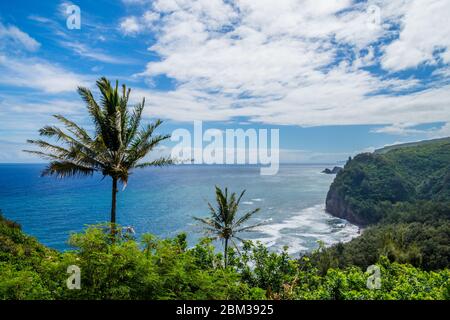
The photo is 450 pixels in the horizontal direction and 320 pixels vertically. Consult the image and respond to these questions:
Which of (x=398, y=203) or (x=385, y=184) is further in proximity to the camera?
(x=385, y=184)

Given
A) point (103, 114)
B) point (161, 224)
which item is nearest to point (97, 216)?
point (161, 224)

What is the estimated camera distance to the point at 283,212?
94000mm

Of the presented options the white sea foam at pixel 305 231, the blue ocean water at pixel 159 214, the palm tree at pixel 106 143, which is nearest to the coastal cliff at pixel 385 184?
the white sea foam at pixel 305 231

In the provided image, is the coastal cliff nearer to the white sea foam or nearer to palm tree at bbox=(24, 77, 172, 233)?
the white sea foam

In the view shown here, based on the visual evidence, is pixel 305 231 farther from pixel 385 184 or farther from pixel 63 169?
pixel 63 169

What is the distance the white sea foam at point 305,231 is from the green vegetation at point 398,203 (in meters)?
5.73

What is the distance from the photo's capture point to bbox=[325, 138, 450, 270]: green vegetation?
4328 centimetres

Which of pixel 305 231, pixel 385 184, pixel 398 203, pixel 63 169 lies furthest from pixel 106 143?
pixel 385 184

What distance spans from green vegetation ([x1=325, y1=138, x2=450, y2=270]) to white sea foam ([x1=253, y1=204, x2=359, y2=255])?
573cm

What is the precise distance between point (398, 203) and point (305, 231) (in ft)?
92.9

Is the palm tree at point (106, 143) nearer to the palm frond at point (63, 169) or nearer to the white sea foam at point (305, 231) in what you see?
the palm frond at point (63, 169)

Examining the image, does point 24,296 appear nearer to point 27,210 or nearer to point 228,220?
point 228,220

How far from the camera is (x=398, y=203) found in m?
83.6
